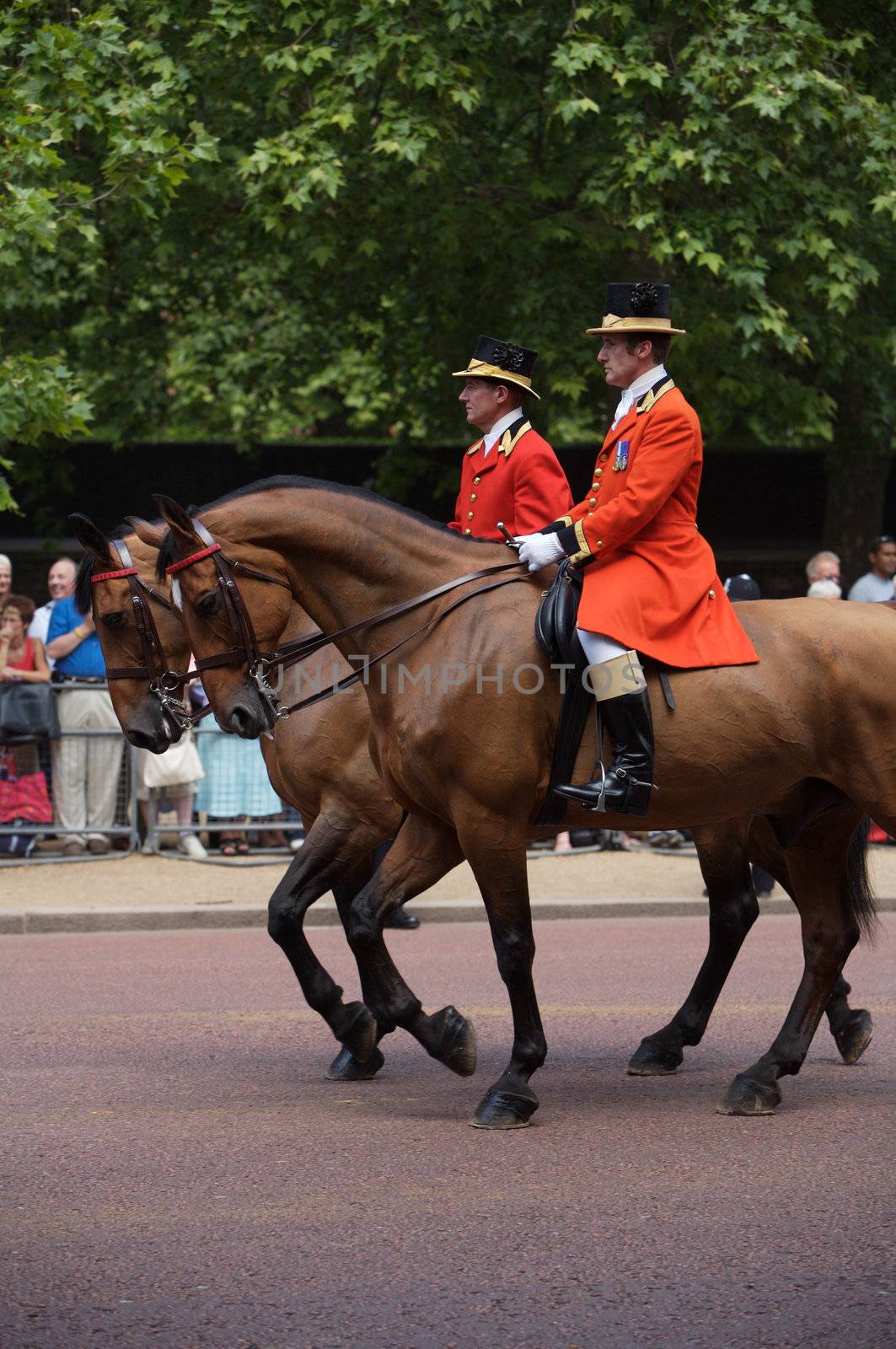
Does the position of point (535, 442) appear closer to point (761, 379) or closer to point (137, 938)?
point (137, 938)

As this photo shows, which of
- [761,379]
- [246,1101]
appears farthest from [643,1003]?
[761,379]

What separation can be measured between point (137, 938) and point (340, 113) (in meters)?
6.86

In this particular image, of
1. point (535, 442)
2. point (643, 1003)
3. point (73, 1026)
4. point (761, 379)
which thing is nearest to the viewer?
point (535, 442)

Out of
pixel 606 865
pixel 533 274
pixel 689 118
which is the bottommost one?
pixel 606 865

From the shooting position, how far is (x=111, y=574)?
6789 mm

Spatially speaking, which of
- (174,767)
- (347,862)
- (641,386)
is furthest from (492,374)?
(174,767)

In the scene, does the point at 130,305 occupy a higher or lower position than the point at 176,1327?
higher

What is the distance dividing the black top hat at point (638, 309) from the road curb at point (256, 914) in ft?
18.7

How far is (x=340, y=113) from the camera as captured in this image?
47.6ft

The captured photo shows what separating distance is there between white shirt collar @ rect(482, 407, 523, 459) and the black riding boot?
1635 mm

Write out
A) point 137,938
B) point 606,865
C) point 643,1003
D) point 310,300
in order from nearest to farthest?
point 643,1003 → point 137,938 → point 606,865 → point 310,300

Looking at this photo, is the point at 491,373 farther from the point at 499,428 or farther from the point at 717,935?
the point at 717,935

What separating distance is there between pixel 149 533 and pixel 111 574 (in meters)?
0.23

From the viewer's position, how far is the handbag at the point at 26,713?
42.9ft
